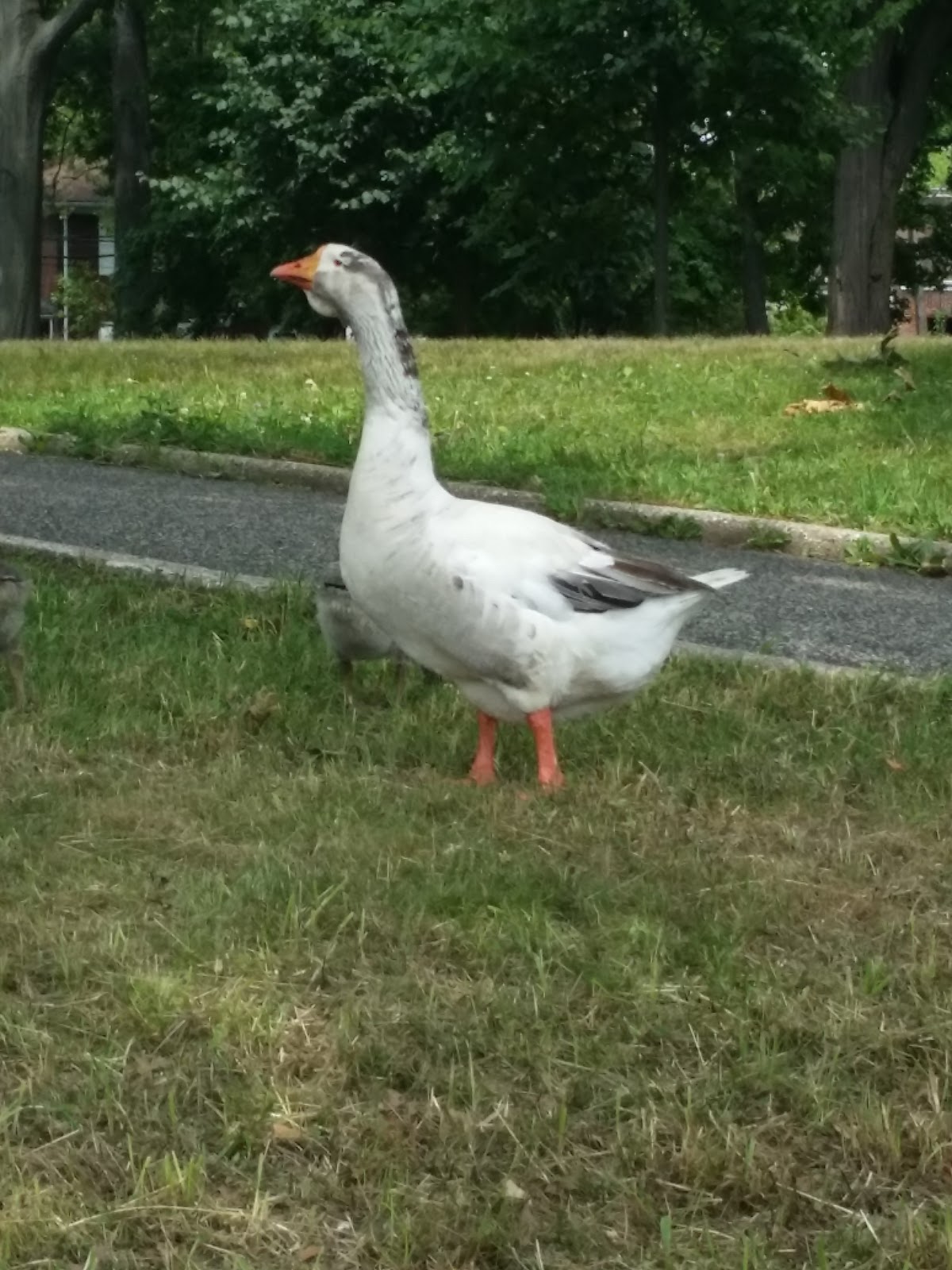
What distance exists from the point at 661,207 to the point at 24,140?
1032 cm

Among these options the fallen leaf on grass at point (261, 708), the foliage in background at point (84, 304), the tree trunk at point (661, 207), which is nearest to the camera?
the fallen leaf on grass at point (261, 708)

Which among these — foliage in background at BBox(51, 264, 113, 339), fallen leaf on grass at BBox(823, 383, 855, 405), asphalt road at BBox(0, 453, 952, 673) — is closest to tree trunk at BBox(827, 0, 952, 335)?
fallen leaf on grass at BBox(823, 383, 855, 405)

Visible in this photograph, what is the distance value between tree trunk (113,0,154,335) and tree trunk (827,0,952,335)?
42.1ft

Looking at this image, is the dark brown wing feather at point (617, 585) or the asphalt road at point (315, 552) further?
the asphalt road at point (315, 552)

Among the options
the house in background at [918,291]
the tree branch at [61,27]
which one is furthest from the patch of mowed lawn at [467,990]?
the house in background at [918,291]

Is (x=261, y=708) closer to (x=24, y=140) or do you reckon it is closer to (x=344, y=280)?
(x=344, y=280)

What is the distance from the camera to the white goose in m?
4.38

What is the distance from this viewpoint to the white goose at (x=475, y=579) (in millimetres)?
4375

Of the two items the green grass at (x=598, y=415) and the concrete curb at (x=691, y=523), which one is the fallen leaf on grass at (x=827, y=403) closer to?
the green grass at (x=598, y=415)

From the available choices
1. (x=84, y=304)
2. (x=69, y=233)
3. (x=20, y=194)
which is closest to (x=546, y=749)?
(x=20, y=194)

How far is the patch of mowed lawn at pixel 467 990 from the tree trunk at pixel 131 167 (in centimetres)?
2837

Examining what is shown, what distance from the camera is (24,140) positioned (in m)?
27.0

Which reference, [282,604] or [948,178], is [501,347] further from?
[948,178]

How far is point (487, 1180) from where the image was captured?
2744mm
